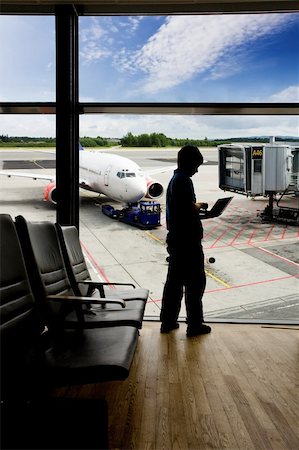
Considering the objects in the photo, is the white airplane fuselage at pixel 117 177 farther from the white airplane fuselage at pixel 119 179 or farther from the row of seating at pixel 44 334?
the row of seating at pixel 44 334

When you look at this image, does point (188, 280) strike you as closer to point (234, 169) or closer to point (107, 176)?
point (234, 169)

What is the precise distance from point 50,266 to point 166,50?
9.45 feet

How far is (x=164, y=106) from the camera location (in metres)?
3.48

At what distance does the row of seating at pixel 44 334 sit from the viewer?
4.97 feet

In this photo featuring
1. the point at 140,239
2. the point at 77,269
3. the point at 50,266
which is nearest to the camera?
the point at 50,266

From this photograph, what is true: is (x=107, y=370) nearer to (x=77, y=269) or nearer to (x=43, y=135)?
(x=77, y=269)

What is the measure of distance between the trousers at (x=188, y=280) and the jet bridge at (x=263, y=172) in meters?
1.90

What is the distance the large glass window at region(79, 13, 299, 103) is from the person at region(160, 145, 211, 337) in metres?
0.79

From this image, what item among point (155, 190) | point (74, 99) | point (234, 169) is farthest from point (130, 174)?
point (74, 99)

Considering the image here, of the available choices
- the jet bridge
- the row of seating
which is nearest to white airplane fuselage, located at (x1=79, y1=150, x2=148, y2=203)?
the jet bridge

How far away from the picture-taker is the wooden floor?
69.1 inches

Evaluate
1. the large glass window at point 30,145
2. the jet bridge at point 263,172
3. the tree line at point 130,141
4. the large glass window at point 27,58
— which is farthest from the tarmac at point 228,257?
the large glass window at point 27,58

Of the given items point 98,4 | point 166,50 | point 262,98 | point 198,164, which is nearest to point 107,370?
point 198,164

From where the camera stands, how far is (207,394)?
2178 mm
